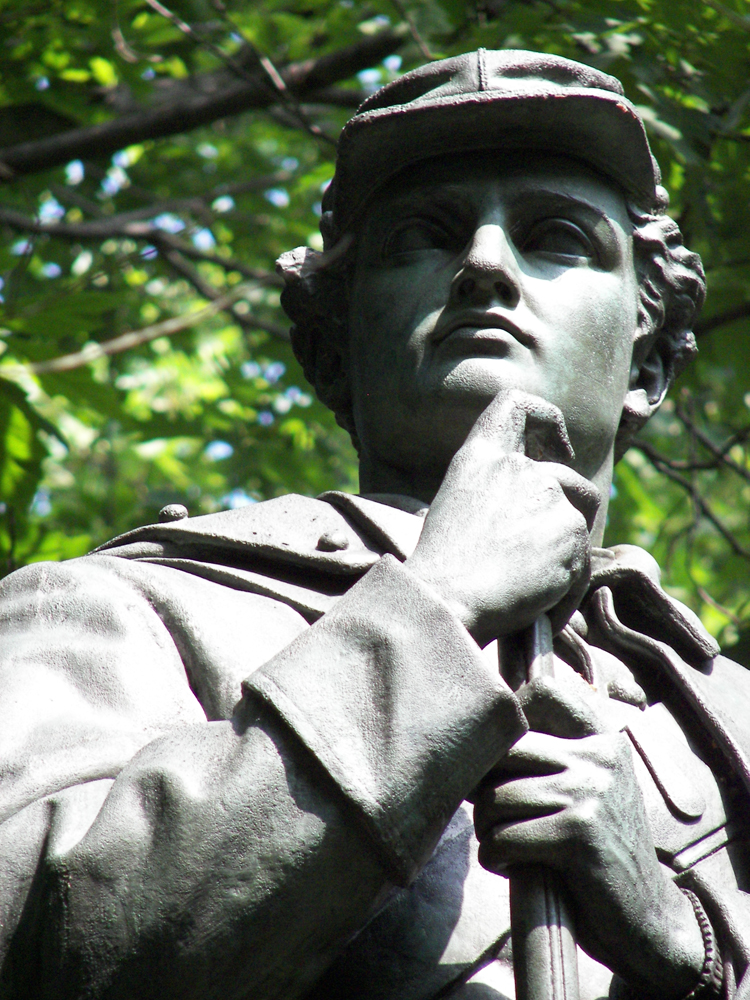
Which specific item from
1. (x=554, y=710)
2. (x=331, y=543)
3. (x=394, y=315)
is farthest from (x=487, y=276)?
Answer: (x=554, y=710)

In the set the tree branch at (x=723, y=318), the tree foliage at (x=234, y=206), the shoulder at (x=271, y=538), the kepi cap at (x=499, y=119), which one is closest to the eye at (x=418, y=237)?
the kepi cap at (x=499, y=119)

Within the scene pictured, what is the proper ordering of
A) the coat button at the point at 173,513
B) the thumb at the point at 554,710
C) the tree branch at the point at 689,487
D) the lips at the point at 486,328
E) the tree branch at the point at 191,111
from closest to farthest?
1. the thumb at the point at 554,710
2. the coat button at the point at 173,513
3. the lips at the point at 486,328
4. the tree branch at the point at 689,487
5. the tree branch at the point at 191,111

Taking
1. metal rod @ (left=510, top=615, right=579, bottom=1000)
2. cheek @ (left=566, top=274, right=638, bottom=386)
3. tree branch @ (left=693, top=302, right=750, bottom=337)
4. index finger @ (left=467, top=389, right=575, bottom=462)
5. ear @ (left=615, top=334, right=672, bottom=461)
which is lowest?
tree branch @ (left=693, top=302, right=750, bottom=337)

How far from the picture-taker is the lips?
11.2 ft

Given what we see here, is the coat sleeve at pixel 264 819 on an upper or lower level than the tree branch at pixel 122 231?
upper

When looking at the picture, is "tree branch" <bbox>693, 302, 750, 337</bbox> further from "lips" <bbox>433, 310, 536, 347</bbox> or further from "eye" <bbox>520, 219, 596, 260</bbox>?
"lips" <bbox>433, 310, 536, 347</bbox>

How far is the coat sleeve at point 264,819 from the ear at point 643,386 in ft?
5.17

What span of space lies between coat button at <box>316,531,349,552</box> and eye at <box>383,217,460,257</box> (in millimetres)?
846

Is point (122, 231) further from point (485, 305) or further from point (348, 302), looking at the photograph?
point (485, 305)

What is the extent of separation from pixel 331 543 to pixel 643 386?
50.1 inches

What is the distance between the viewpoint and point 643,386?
13.5ft

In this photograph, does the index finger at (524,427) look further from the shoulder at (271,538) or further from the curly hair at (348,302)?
the curly hair at (348,302)

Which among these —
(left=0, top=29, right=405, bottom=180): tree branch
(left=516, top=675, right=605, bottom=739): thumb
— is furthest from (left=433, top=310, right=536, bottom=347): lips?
(left=0, top=29, right=405, bottom=180): tree branch

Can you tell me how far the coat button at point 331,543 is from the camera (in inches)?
124
